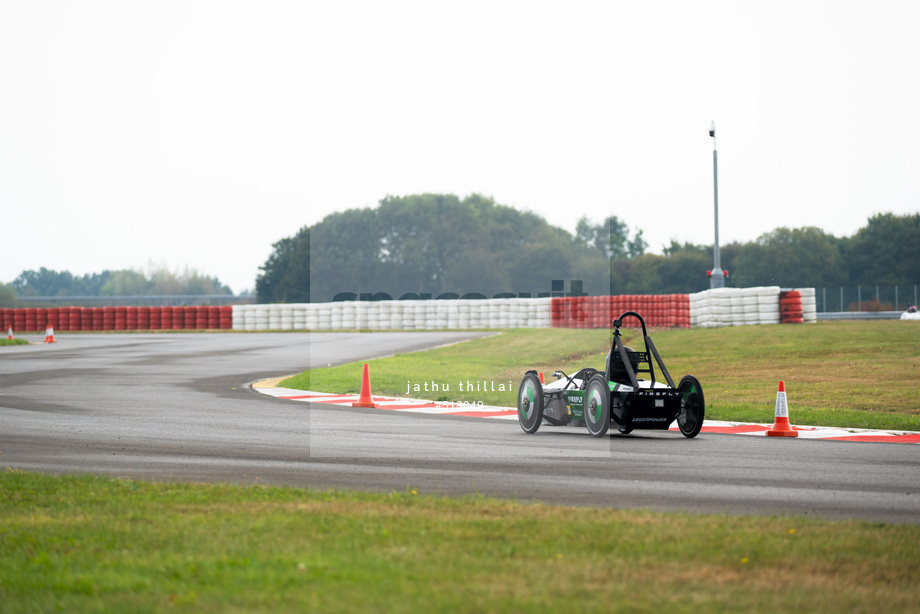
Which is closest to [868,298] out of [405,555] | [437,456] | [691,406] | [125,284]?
[691,406]

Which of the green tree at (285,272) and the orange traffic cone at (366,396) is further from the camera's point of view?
the green tree at (285,272)

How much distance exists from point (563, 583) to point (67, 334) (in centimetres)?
4772

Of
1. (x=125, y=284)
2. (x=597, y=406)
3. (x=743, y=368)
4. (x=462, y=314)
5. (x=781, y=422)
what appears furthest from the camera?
(x=125, y=284)

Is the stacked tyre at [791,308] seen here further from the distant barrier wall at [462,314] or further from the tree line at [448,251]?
the tree line at [448,251]

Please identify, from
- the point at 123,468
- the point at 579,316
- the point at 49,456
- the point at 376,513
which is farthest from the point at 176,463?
the point at 579,316

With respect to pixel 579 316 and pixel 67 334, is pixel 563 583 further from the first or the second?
pixel 67 334

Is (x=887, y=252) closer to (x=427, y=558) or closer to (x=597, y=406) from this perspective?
(x=597, y=406)

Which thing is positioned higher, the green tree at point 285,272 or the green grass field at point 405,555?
the green tree at point 285,272

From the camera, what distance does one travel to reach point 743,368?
22281mm

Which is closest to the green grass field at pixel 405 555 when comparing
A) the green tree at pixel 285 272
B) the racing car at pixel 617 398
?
Result: the racing car at pixel 617 398

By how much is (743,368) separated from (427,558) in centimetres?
1812

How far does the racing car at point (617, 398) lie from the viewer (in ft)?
38.6

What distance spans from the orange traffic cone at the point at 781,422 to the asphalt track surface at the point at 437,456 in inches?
21.2

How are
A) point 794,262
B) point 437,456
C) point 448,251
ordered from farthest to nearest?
point 794,262 → point 448,251 → point 437,456
